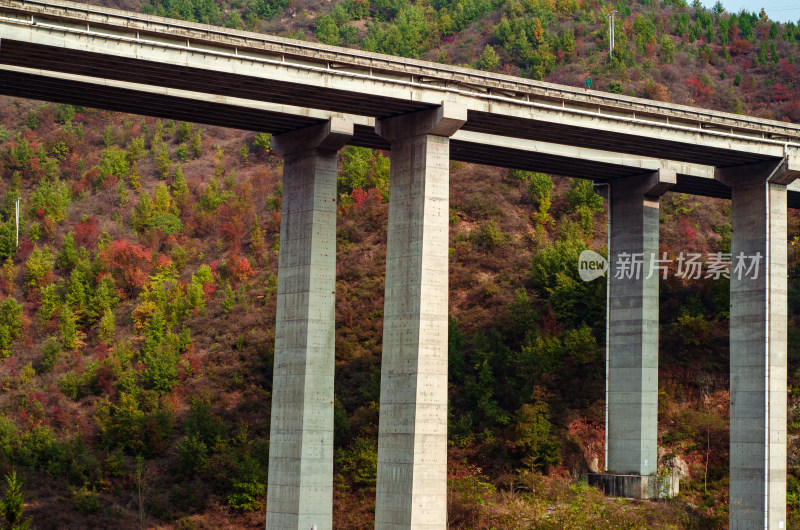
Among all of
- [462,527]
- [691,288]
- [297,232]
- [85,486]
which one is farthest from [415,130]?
[691,288]

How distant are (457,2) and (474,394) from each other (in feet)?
261

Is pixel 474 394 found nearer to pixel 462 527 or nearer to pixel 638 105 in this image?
pixel 462 527

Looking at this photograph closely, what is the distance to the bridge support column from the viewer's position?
2025 inches

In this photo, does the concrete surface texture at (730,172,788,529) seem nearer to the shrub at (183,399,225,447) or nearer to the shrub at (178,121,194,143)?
the shrub at (183,399,225,447)

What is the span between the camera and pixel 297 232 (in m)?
43.0

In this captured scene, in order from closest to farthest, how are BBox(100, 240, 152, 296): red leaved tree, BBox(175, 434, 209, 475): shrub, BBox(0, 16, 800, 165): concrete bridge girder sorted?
BBox(0, 16, 800, 165): concrete bridge girder → BBox(175, 434, 209, 475): shrub → BBox(100, 240, 152, 296): red leaved tree

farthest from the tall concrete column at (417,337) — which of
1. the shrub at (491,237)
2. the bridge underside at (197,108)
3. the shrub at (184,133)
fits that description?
the shrub at (184,133)

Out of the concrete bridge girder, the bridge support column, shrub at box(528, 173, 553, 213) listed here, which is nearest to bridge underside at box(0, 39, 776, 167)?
the concrete bridge girder

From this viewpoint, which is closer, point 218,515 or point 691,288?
point 218,515

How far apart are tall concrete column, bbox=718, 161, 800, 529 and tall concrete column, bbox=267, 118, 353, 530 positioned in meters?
19.9

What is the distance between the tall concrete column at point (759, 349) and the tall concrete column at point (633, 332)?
397cm

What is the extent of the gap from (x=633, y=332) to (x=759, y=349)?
20.5 feet

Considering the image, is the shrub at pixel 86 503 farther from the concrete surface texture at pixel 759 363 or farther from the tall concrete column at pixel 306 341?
the concrete surface texture at pixel 759 363

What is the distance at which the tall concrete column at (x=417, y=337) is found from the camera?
3819 centimetres
